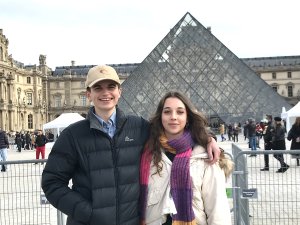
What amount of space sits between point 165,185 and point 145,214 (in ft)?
0.65

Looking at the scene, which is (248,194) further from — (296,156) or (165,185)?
(165,185)

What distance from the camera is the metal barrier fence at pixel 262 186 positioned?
4.03 meters

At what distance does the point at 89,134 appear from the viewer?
2389 millimetres

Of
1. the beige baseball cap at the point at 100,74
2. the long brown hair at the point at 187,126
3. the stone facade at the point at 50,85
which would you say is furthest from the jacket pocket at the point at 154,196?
the stone facade at the point at 50,85

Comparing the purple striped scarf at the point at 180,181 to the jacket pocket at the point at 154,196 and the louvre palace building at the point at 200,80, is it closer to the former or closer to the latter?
the jacket pocket at the point at 154,196

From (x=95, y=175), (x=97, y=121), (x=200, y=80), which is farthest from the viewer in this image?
(x=200, y=80)

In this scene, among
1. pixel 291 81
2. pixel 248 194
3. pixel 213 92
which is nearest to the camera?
pixel 248 194

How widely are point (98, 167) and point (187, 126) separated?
0.59 m

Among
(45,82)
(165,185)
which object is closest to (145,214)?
(165,185)

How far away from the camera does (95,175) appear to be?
7.58 feet

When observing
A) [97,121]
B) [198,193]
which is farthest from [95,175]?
[198,193]

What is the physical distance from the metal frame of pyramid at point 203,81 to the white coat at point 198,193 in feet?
85.6

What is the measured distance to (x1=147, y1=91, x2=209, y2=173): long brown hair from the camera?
2422 millimetres

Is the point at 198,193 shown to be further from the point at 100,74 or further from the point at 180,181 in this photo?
the point at 100,74
